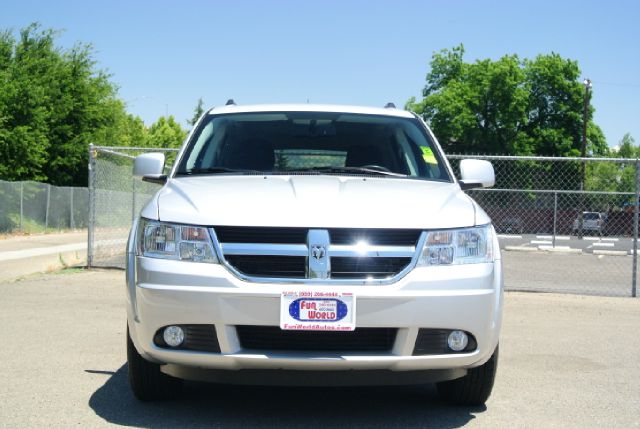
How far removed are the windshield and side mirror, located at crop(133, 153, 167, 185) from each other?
0.55 ft

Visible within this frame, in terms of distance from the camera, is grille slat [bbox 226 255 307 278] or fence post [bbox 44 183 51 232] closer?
grille slat [bbox 226 255 307 278]

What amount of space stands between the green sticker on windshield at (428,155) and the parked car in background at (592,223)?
19111 millimetres

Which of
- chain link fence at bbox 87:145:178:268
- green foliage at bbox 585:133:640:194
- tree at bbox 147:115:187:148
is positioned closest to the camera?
chain link fence at bbox 87:145:178:268

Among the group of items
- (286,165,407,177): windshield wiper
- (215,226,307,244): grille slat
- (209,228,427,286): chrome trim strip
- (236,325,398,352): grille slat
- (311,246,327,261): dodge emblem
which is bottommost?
(236,325,398,352): grille slat

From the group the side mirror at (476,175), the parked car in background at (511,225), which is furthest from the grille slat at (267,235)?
the parked car in background at (511,225)

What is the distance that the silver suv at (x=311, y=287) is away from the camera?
387cm

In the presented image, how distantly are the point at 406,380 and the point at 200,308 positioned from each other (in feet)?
3.47

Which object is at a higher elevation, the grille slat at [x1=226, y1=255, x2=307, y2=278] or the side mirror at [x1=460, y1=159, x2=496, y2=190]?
the side mirror at [x1=460, y1=159, x2=496, y2=190]

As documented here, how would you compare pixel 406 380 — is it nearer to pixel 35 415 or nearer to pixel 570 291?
pixel 35 415

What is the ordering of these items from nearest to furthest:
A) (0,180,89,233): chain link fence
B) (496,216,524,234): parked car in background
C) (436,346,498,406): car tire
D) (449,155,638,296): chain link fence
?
(436,346,498,406): car tire, (449,155,638,296): chain link fence, (496,216,524,234): parked car in background, (0,180,89,233): chain link fence

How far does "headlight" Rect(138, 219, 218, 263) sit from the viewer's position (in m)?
3.99

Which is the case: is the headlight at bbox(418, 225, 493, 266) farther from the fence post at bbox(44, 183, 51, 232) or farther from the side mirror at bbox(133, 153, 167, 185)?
the fence post at bbox(44, 183, 51, 232)

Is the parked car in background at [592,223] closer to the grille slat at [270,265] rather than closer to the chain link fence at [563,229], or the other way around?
the chain link fence at [563,229]

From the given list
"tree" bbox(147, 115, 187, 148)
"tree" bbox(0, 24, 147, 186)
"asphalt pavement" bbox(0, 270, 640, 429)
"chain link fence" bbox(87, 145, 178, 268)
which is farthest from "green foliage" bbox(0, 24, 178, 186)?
"tree" bbox(147, 115, 187, 148)
